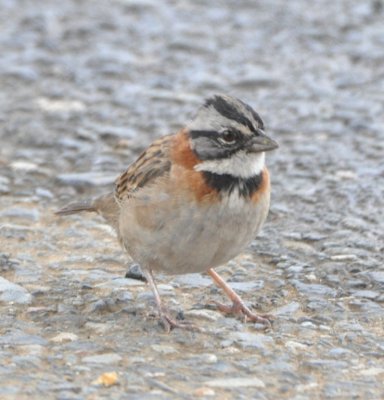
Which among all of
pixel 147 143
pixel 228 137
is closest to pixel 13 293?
pixel 228 137

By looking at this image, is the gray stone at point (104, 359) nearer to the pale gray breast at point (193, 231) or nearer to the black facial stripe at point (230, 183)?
the pale gray breast at point (193, 231)

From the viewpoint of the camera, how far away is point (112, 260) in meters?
7.63

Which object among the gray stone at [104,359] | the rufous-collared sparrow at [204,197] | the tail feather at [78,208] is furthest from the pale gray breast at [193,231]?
the tail feather at [78,208]

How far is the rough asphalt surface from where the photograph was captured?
5852 millimetres

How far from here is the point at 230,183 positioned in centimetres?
636

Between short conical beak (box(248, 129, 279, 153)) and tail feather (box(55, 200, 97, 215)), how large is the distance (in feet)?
5.27

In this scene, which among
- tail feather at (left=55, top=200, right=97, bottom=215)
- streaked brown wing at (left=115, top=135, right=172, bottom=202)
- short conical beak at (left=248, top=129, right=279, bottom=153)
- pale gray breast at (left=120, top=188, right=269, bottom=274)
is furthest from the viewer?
tail feather at (left=55, top=200, right=97, bottom=215)

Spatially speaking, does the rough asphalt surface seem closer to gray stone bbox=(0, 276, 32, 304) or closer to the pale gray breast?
gray stone bbox=(0, 276, 32, 304)

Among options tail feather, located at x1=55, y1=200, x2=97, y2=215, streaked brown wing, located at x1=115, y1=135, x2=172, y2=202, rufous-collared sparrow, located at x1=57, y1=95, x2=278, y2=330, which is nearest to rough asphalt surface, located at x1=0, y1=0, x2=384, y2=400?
tail feather, located at x1=55, y1=200, x2=97, y2=215

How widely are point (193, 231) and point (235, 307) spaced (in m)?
0.70

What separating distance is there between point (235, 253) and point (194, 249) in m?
0.27

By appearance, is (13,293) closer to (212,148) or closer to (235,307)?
(235,307)

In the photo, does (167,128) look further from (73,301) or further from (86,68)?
(73,301)

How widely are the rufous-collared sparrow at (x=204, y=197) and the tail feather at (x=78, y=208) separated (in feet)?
3.10
